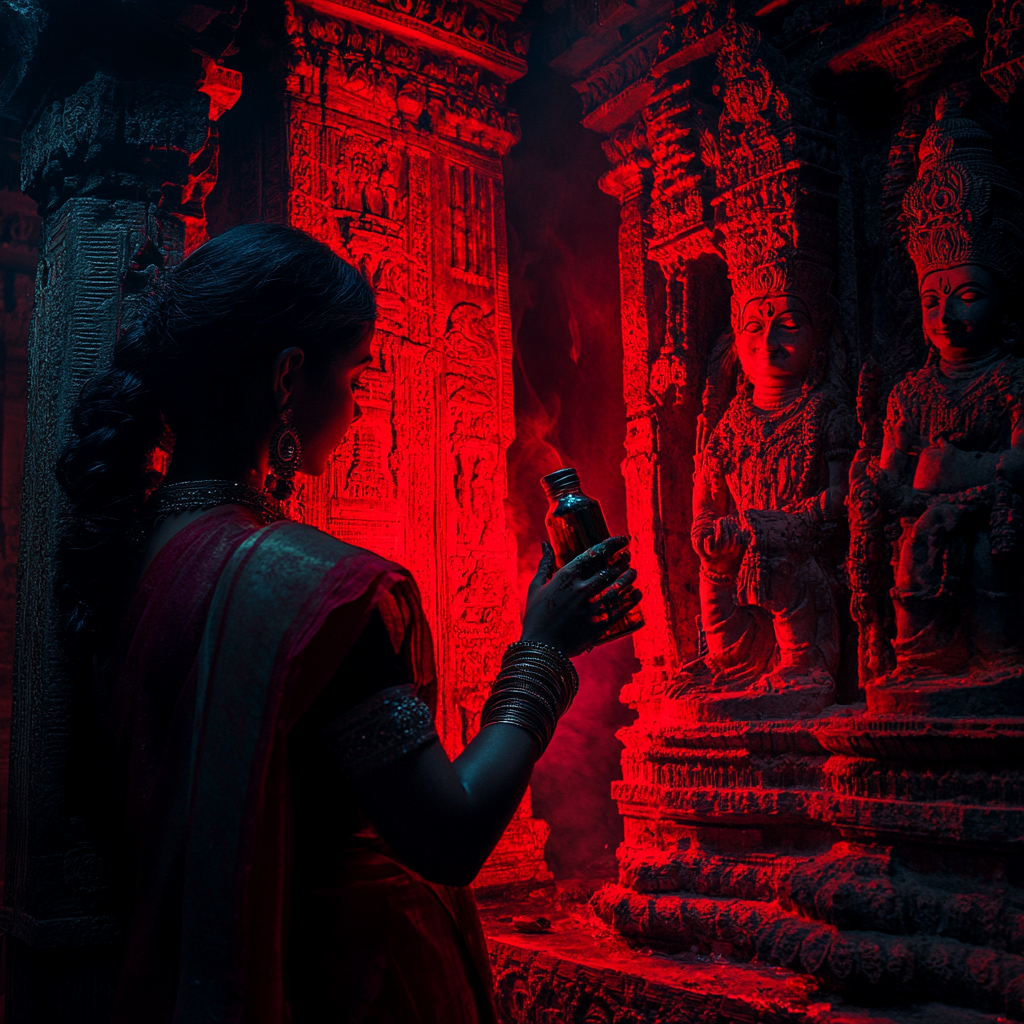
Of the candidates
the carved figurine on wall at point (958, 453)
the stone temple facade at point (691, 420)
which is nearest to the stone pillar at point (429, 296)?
the stone temple facade at point (691, 420)

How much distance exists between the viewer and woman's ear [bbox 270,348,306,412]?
4.98 feet

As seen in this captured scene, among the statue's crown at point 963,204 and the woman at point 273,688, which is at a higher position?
the statue's crown at point 963,204

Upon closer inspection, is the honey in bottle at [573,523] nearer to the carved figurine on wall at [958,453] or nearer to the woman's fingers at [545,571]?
the woman's fingers at [545,571]

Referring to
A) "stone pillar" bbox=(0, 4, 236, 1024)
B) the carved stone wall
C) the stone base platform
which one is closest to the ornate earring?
"stone pillar" bbox=(0, 4, 236, 1024)

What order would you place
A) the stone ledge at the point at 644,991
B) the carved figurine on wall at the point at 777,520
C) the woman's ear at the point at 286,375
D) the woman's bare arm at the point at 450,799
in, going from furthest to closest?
the carved figurine on wall at the point at 777,520, the stone ledge at the point at 644,991, the woman's ear at the point at 286,375, the woman's bare arm at the point at 450,799

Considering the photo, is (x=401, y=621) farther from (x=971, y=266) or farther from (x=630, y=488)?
(x=630, y=488)

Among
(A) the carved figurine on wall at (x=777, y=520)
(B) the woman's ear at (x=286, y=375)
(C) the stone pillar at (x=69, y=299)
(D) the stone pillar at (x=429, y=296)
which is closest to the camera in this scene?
(B) the woman's ear at (x=286, y=375)

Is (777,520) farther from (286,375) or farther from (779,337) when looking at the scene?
(286,375)

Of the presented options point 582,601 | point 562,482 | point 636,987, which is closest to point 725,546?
point 636,987

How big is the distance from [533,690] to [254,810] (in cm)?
42

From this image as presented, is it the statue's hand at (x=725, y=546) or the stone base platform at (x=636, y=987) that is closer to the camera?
the stone base platform at (x=636, y=987)

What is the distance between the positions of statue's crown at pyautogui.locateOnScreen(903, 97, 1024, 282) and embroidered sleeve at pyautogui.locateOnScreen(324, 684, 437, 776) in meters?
2.81

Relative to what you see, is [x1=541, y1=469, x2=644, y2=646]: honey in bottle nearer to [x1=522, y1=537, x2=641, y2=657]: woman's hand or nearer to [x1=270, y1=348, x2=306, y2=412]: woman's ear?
[x1=522, y1=537, x2=641, y2=657]: woman's hand

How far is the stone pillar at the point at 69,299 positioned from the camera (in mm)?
2467
